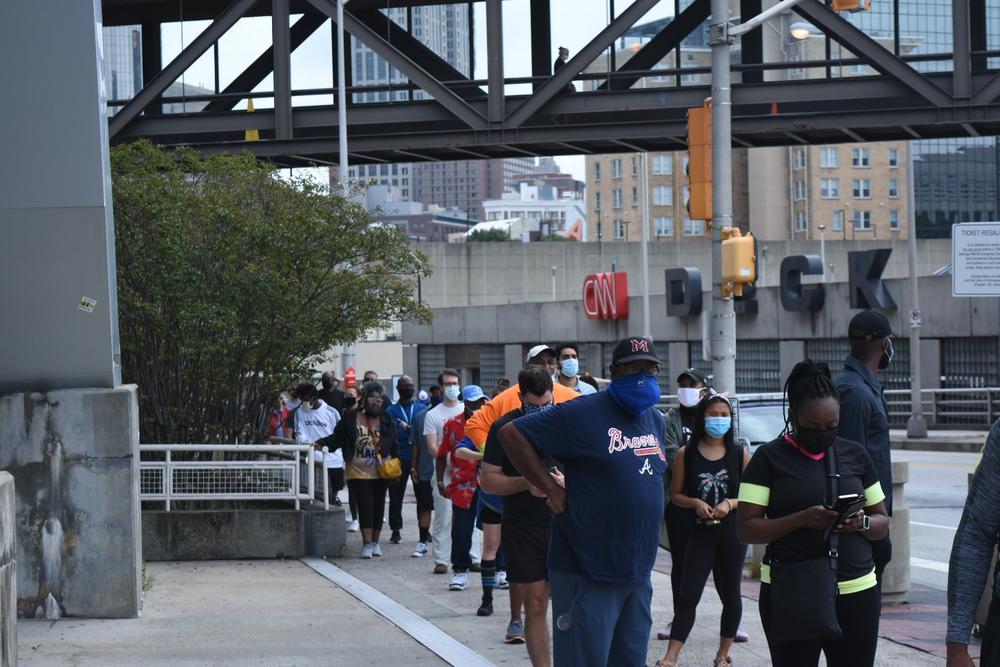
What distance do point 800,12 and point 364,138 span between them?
7656 mm

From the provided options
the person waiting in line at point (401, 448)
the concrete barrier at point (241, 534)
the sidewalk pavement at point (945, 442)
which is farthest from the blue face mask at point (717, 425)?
the sidewalk pavement at point (945, 442)

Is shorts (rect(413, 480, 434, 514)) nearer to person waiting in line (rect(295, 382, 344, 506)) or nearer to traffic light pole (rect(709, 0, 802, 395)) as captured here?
person waiting in line (rect(295, 382, 344, 506))

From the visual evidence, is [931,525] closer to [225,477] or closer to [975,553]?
[225,477]

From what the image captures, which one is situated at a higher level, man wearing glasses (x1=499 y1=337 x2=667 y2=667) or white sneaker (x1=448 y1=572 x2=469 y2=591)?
man wearing glasses (x1=499 y1=337 x2=667 y2=667)

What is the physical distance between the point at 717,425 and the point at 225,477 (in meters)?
7.71

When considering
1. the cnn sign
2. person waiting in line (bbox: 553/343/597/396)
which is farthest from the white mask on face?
the cnn sign

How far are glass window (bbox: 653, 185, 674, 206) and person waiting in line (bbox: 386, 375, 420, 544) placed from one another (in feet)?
345

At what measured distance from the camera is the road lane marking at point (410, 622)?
29.5ft

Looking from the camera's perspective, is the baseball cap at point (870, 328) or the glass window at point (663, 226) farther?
the glass window at point (663, 226)

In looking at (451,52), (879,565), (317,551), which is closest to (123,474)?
(317,551)

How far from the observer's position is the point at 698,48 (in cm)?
9256

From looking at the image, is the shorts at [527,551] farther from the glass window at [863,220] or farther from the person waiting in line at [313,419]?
the glass window at [863,220]

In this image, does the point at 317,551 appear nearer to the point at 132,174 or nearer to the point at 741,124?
the point at 132,174

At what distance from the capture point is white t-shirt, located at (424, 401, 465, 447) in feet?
43.6
